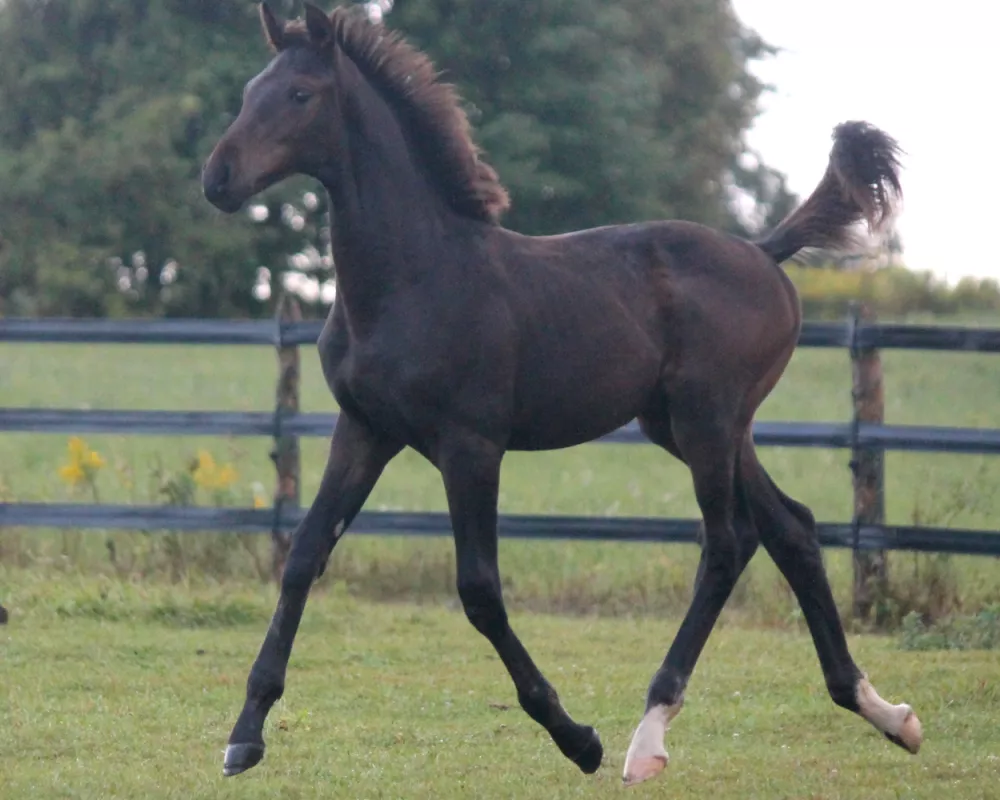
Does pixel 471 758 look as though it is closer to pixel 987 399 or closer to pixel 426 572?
pixel 426 572

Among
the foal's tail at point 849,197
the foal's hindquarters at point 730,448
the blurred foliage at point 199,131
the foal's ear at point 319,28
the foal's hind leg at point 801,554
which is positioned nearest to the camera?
the foal's ear at point 319,28

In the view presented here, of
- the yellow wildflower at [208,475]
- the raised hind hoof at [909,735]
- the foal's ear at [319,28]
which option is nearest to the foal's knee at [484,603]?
the raised hind hoof at [909,735]

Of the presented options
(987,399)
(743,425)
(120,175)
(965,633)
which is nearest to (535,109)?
(120,175)

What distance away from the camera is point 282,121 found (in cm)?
421

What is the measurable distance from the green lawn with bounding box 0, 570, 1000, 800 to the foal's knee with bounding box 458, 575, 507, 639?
0.51 m

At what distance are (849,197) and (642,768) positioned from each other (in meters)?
2.19

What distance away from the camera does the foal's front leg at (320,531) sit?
170 inches

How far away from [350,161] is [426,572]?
407cm

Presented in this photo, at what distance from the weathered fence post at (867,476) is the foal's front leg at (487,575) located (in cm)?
336

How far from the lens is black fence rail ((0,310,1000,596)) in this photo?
24.0 ft

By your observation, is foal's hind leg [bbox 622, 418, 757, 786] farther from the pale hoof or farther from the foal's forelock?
the foal's forelock

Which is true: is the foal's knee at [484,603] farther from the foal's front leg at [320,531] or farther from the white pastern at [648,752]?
the white pastern at [648,752]

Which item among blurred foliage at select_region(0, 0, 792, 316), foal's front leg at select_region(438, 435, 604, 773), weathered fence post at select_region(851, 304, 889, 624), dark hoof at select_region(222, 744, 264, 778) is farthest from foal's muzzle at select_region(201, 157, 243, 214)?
blurred foliage at select_region(0, 0, 792, 316)

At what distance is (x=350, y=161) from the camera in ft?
14.5
